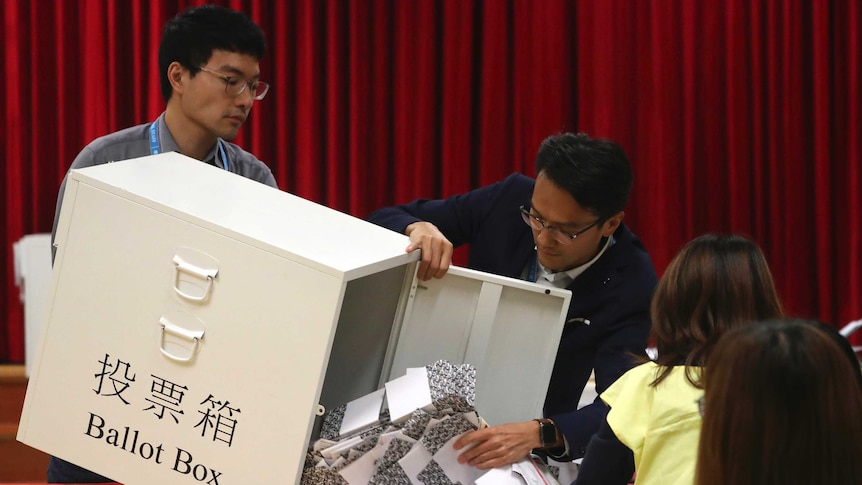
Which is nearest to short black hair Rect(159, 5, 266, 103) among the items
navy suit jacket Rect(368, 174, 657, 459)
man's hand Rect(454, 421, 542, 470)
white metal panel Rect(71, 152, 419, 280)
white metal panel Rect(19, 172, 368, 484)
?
white metal panel Rect(71, 152, 419, 280)

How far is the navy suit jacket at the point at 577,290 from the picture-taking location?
156 centimetres

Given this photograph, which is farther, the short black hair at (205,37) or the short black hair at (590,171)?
the short black hair at (205,37)

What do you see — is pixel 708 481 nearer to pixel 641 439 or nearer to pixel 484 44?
pixel 641 439

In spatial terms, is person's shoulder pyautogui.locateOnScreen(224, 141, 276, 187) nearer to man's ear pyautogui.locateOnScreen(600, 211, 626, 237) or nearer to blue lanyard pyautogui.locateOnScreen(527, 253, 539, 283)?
blue lanyard pyautogui.locateOnScreen(527, 253, 539, 283)

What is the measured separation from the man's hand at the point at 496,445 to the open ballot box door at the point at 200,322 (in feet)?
0.39

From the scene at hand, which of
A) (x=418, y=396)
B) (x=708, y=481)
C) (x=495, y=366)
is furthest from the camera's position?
(x=495, y=366)

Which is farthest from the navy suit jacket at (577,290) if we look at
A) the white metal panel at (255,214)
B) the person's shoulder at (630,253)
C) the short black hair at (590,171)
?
the white metal panel at (255,214)

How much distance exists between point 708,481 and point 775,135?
2.37 m

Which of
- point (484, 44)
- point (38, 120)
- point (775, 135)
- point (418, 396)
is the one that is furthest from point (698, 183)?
point (38, 120)

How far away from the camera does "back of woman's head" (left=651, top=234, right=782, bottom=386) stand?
4.05 ft

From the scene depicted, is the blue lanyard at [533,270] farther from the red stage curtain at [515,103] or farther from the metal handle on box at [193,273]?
the red stage curtain at [515,103]

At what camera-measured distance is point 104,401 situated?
4.48 ft

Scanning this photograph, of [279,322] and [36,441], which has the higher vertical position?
[279,322]

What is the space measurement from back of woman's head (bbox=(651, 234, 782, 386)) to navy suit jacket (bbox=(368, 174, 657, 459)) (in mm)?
277
